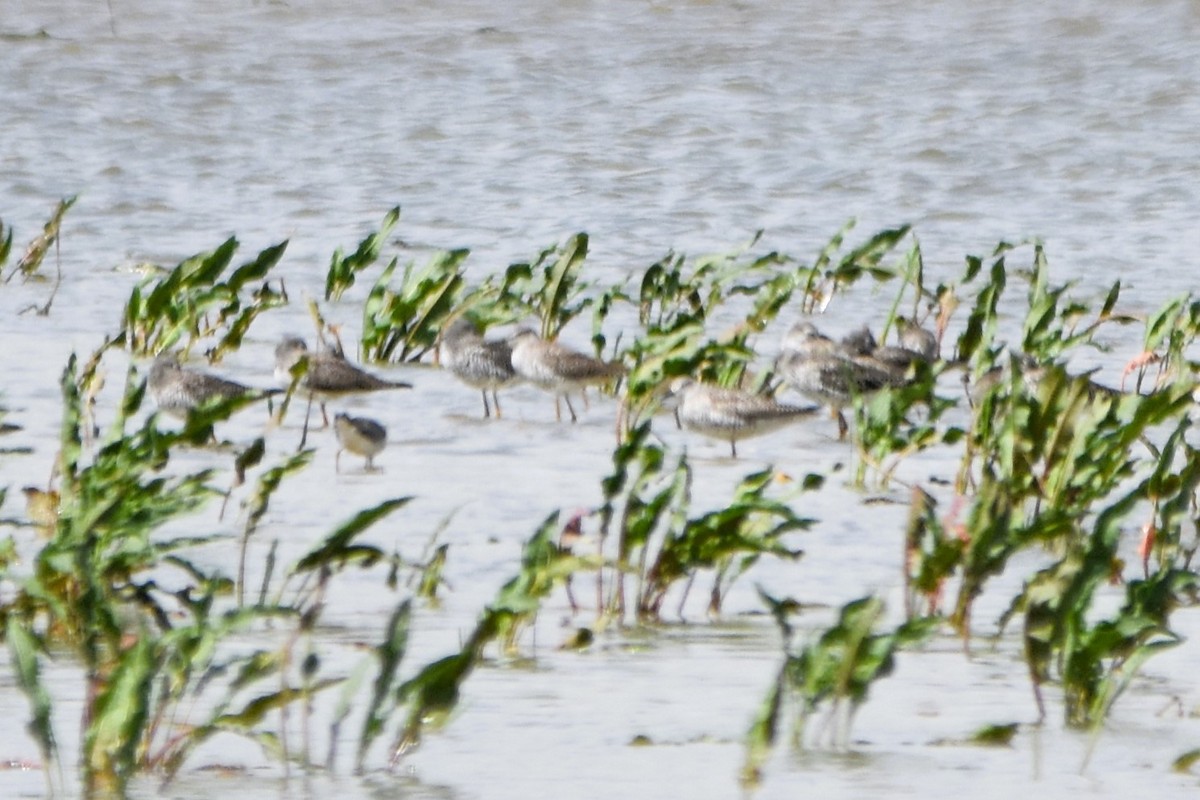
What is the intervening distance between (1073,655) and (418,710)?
1.19m

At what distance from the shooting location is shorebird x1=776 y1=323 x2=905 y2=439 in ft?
28.7

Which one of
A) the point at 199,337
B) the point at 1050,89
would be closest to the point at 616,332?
the point at 199,337

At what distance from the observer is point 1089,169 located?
56.4 feet

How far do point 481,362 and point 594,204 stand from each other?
7002 mm

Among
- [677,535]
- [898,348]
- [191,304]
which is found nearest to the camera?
[677,535]

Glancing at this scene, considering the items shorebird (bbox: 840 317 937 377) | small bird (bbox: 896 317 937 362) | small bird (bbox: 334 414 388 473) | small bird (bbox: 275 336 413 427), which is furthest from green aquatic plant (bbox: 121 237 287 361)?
small bird (bbox: 896 317 937 362)

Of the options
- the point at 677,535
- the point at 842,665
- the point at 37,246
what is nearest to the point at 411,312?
the point at 37,246

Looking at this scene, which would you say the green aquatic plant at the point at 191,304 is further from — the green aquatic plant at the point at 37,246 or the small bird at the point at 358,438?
the small bird at the point at 358,438

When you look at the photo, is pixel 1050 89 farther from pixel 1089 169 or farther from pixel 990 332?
pixel 990 332

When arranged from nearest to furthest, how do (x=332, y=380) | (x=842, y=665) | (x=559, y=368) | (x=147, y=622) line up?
1. (x=842, y=665)
2. (x=147, y=622)
3. (x=332, y=380)
4. (x=559, y=368)

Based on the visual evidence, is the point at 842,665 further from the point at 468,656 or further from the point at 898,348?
the point at 898,348

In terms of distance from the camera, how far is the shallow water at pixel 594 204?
4.34 metres

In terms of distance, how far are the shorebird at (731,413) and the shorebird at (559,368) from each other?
0.64m

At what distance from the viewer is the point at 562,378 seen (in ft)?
28.9
